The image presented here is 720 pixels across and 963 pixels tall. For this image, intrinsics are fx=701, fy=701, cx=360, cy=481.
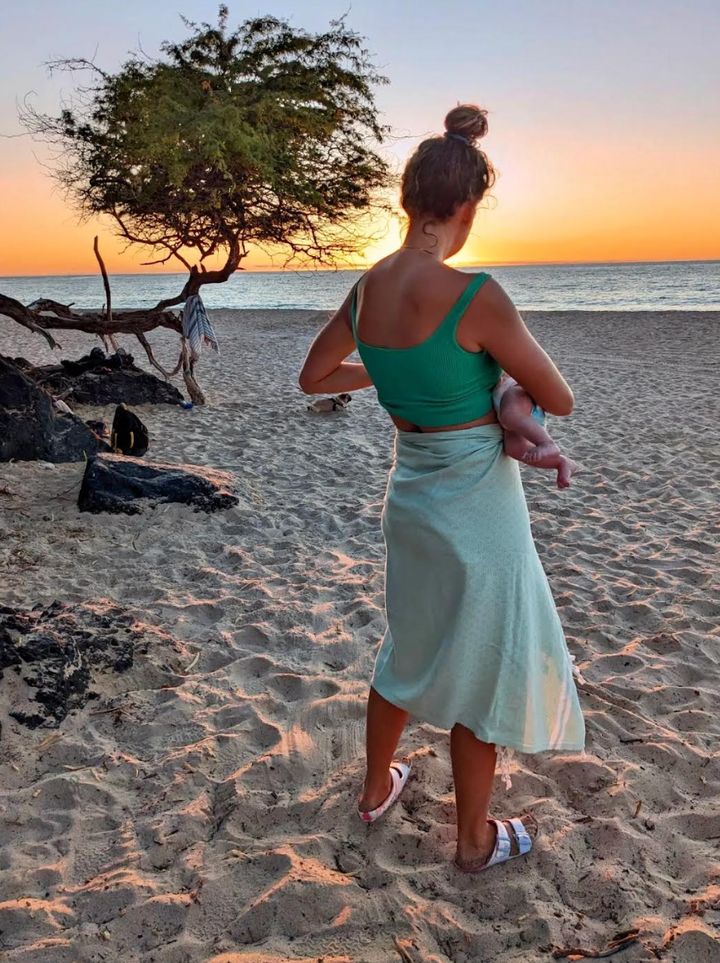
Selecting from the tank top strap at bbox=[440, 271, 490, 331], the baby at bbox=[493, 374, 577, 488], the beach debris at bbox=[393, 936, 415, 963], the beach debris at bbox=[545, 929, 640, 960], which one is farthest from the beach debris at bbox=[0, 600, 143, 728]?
the tank top strap at bbox=[440, 271, 490, 331]

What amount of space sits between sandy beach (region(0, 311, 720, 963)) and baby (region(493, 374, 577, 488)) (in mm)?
1278

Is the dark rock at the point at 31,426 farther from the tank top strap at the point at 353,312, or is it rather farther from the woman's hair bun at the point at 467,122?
the woman's hair bun at the point at 467,122

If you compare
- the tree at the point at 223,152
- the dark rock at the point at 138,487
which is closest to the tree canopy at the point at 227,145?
the tree at the point at 223,152

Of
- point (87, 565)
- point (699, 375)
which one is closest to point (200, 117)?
point (87, 565)

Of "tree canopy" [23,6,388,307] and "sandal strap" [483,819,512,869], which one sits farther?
"tree canopy" [23,6,388,307]

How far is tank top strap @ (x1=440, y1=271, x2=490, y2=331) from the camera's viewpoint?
156cm

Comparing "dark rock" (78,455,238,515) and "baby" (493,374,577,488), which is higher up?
"baby" (493,374,577,488)

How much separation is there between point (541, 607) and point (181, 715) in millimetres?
1764

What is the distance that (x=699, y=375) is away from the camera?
12.7m

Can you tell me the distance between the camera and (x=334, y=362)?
1974 millimetres

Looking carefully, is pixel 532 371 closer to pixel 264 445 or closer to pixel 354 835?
pixel 354 835

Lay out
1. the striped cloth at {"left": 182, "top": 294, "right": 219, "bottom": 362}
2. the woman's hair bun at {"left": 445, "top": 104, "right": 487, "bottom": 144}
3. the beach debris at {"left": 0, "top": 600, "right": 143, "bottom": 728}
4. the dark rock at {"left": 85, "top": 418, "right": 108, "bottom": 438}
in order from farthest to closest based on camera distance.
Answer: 1. the striped cloth at {"left": 182, "top": 294, "right": 219, "bottom": 362}
2. the dark rock at {"left": 85, "top": 418, "right": 108, "bottom": 438}
3. the beach debris at {"left": 0, "top": 600, "right": 143, "bottom": 728}
4. the woman's hair bun at {"left": 445, "top": 104, "right": 487, "bottom": 144}

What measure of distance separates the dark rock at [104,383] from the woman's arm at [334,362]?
8.15 meters

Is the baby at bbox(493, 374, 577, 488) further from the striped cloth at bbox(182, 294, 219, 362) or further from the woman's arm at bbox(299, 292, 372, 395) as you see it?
the striped cloth at bbox(182, 294, 219, 362)
